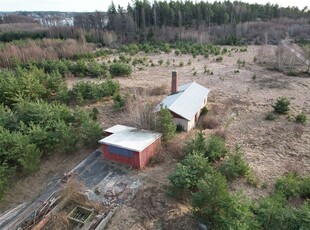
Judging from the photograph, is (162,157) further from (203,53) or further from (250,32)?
(250,32)

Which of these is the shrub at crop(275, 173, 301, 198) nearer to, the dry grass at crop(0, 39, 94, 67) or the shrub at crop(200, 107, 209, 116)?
the shrub at crop(200, 107, 209, 116)

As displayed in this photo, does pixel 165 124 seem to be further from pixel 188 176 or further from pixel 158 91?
pixel 158 91

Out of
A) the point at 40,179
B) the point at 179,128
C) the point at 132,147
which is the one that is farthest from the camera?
the point at 179,128

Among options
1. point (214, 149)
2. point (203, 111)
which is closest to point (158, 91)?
point (203, 111)

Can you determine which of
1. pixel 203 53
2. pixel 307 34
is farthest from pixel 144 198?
pixel 307 34

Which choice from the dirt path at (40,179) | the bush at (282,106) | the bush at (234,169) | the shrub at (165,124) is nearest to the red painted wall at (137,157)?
the shrub at (165,124)
